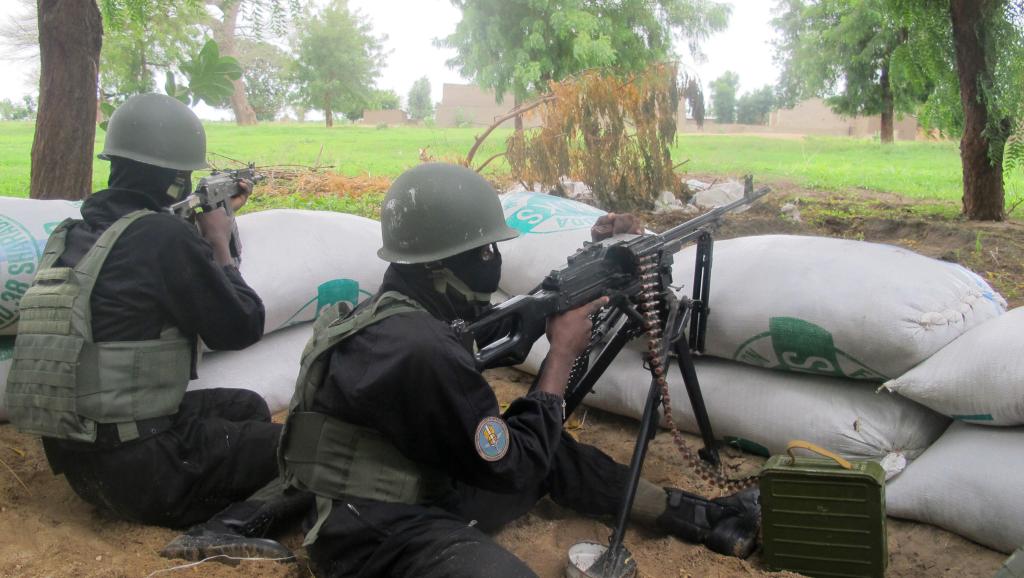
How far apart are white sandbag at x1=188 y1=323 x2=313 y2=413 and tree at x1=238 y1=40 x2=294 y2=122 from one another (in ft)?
104

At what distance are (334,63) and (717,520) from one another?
3249cm

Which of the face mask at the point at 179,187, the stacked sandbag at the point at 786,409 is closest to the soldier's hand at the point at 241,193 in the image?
the face mask at the point at 179,187

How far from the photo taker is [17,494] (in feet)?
8.73

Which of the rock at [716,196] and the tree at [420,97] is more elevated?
the tree at [420,97]

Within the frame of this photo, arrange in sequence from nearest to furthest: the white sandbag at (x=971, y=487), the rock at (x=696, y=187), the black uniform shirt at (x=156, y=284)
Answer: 1. the white sandbag at (x=971, y=487)
2. the black uniform shirt at (x=156, y=284)
3. the rock at (x=696, y=187)

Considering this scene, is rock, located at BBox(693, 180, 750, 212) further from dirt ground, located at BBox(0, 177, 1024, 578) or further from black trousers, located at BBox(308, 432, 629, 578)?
black trousers, located at BBox(308, 432, 629, 578)

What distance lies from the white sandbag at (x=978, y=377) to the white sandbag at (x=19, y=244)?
3.21m

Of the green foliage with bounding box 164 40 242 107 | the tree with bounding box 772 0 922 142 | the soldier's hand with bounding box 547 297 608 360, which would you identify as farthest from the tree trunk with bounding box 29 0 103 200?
the tree with bounding box 772 0 922 142

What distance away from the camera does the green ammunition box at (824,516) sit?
2.11 meters

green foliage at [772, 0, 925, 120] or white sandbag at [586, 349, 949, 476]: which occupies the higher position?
green foliage at [772, 0, 925, 120]

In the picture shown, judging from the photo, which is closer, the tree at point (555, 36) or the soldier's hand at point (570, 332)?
the soldier's hand at point (570, 332)

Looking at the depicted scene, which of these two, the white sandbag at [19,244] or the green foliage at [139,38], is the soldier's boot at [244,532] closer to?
the white sandbag at [19,244]

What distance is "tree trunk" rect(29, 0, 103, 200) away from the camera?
432 centimetres

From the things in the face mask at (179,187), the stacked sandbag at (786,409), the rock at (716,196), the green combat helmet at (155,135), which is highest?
the green combat helmet at (155,135)
